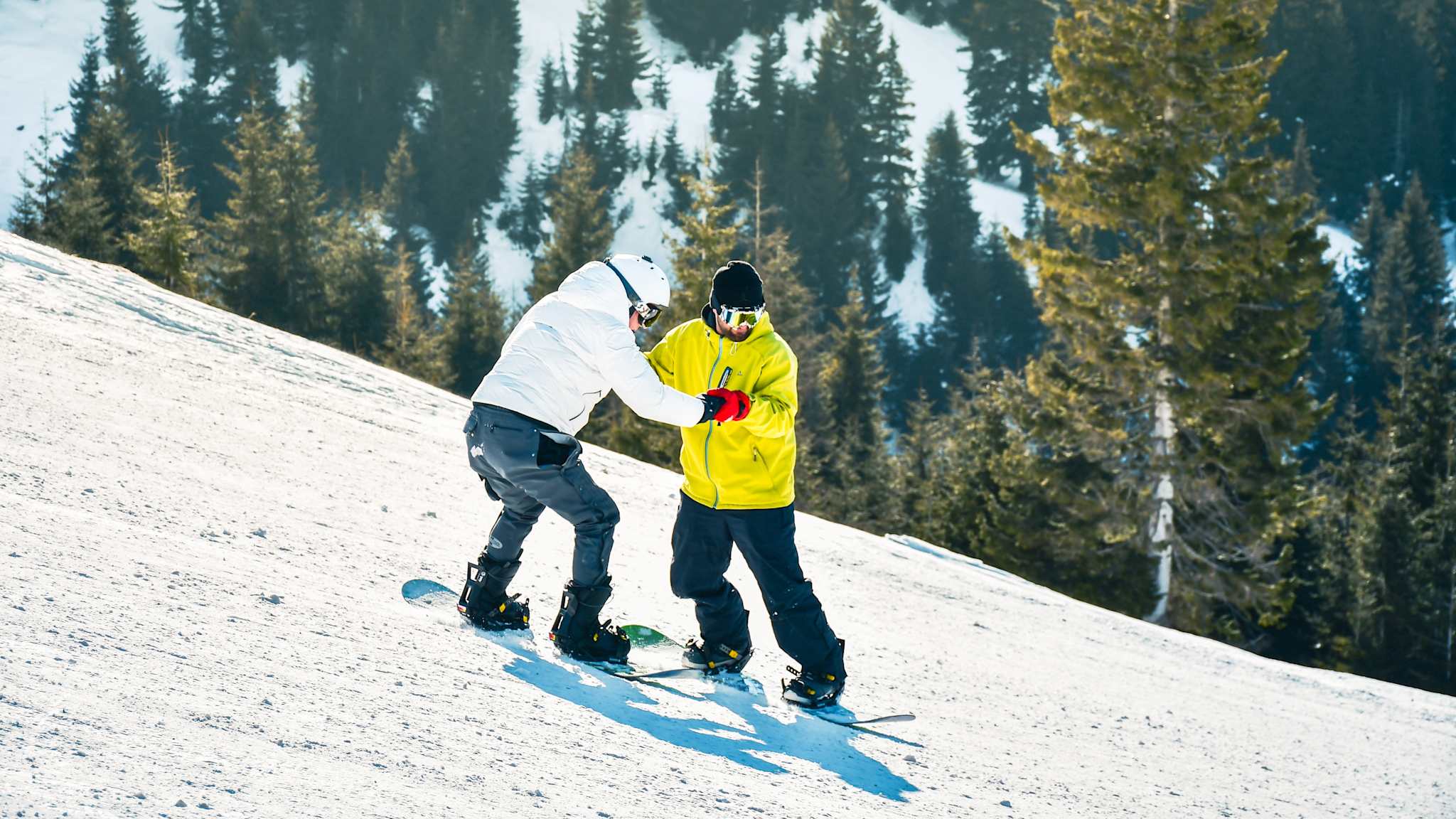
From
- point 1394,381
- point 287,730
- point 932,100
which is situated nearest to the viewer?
point 287,730

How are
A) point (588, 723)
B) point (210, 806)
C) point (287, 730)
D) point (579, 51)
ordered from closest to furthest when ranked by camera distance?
point (210, 806) → point (287, 730) → point (588, 723) → point (579, 51)

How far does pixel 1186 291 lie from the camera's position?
22375mm

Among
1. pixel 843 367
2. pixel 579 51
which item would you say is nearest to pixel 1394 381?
pixel 843 367

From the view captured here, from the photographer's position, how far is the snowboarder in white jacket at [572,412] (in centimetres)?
499

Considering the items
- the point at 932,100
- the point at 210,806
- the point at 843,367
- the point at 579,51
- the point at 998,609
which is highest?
the point at 932,100

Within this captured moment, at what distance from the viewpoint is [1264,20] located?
23.2 metres

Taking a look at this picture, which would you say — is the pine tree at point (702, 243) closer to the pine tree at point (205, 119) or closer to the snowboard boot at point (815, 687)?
the snowboard boot at point (815, 687)

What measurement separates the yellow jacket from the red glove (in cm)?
19

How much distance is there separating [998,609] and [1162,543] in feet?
50.6

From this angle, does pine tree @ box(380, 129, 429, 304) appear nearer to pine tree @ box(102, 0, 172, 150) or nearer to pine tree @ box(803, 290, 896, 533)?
pine tree @ box(102, 0, 172, 150)

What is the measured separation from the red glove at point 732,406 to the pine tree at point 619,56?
8674 cm

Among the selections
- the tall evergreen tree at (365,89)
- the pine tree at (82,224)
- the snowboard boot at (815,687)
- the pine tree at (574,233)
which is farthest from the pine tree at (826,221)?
the snowboard boot at (815,687)

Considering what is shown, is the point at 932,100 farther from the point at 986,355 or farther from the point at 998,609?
the point at 998,609

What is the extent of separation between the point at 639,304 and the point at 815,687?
198 cm
